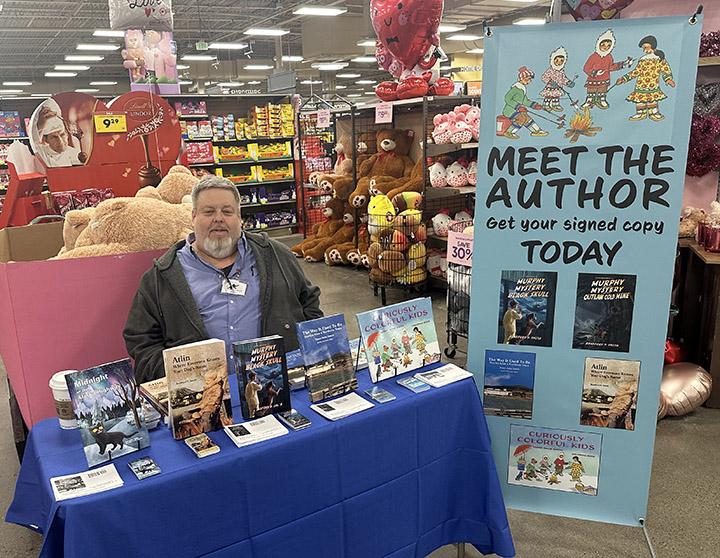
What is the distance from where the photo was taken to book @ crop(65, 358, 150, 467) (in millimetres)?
1382

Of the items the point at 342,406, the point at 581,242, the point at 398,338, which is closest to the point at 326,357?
the point at 342,406

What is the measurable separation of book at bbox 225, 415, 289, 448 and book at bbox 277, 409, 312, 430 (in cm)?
2

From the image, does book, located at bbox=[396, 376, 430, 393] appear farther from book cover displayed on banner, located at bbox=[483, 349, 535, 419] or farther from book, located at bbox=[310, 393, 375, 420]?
book cover displayed on banner, located at bbox=[483, 349, 535, 419]

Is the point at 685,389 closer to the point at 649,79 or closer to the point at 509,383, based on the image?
the point at 509,383

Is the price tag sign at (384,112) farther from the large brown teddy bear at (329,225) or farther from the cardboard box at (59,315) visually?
the cardboard box at (59,315)

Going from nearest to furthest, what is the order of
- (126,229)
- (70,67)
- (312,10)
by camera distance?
(126,229) < (312,10) < (70,67)

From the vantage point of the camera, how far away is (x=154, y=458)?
1422 mm

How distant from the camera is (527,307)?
80.4 inches

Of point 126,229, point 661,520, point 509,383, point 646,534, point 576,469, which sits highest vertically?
point 126,229

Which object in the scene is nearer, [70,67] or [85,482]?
[85,482]

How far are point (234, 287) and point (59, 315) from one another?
69cm

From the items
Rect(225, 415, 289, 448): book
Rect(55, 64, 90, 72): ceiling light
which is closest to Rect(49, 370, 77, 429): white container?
Rect(225, 415, 289, 448): book

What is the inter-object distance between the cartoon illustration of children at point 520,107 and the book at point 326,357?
0.88 metres

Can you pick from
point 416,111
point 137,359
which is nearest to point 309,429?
point 137,359
